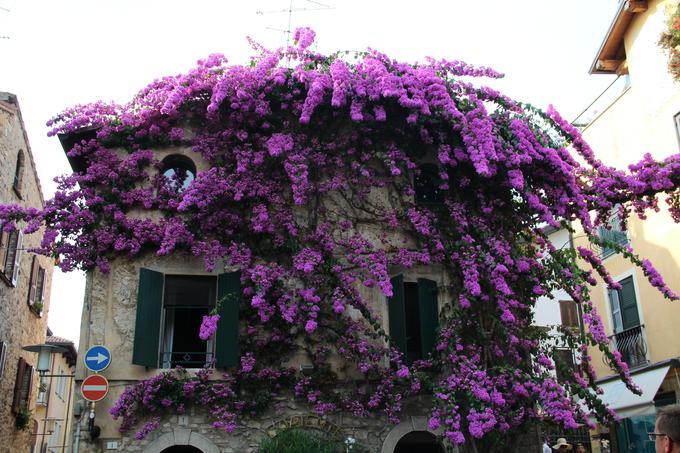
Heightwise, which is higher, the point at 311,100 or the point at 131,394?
the point at 311,100

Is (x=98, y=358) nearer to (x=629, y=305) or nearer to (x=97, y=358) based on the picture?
(x=97, y=358)

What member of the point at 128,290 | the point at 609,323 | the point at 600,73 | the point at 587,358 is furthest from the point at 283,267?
the point at 600,73

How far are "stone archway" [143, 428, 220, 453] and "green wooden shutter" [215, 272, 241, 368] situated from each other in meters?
1.16

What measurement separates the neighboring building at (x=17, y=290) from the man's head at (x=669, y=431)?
601 inches

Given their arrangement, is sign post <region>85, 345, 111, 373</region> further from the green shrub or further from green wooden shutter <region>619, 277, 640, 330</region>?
green wooden shutter <region>619, 277, 640, 330</region>

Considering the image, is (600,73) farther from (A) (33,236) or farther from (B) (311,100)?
(A) (33,236)

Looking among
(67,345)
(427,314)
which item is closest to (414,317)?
(427,314)

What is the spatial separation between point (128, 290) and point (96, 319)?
698 mm

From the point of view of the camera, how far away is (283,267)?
39.5 feet

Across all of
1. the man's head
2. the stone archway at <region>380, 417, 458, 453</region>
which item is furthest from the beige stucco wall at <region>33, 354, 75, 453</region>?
the man's head

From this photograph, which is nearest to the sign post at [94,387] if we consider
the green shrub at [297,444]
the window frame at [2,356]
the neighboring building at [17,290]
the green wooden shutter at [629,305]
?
the green shrub at [297,444]

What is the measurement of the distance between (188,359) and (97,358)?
170 centimetres

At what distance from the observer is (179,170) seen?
13.0 meters

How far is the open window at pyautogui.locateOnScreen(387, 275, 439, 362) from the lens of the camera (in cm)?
1220
